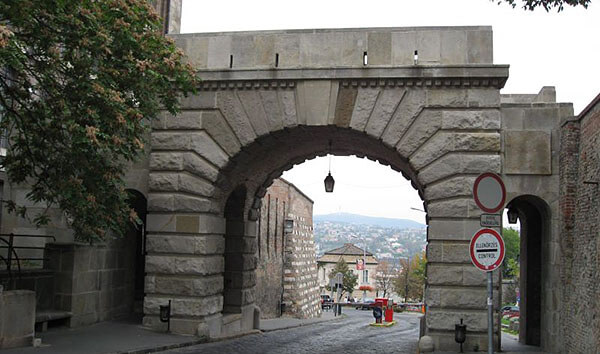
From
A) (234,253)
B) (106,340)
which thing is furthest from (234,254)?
(106,340)

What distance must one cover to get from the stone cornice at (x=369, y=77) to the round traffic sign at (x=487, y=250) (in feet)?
22.1

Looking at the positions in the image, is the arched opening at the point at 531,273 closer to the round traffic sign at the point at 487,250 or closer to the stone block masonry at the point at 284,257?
the round traffic sign at the point at 487,250

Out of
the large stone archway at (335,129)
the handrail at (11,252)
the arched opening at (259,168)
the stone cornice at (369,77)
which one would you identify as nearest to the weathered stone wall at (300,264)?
the arched opening at (259,168)

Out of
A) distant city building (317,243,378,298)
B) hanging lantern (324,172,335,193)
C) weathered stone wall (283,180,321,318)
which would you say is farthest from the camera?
distant city building (317,243,378,298)

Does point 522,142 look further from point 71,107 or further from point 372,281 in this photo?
point 372,281

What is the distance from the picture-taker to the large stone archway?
48.3 ft

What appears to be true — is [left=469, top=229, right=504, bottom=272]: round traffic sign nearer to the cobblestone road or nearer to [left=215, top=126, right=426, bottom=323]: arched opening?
[left=215, top=126, right=426, bottom=323]: arched opening

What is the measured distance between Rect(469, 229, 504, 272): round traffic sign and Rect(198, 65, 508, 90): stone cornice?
6732 millimetres

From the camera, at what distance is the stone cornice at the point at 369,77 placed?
48.7ft

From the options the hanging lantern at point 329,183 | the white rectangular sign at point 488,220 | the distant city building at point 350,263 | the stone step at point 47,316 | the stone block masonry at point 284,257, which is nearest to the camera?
the white rectangular sign at point 488,220

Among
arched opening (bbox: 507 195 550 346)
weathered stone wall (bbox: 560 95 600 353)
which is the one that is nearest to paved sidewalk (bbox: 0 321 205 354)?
weathered stone wall (bbox: 560 95 600 353)

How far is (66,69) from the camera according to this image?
38.6 ft

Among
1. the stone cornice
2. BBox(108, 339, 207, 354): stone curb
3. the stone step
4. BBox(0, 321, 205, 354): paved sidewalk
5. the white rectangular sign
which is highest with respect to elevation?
the stone cornice

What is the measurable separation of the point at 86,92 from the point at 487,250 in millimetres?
6980
